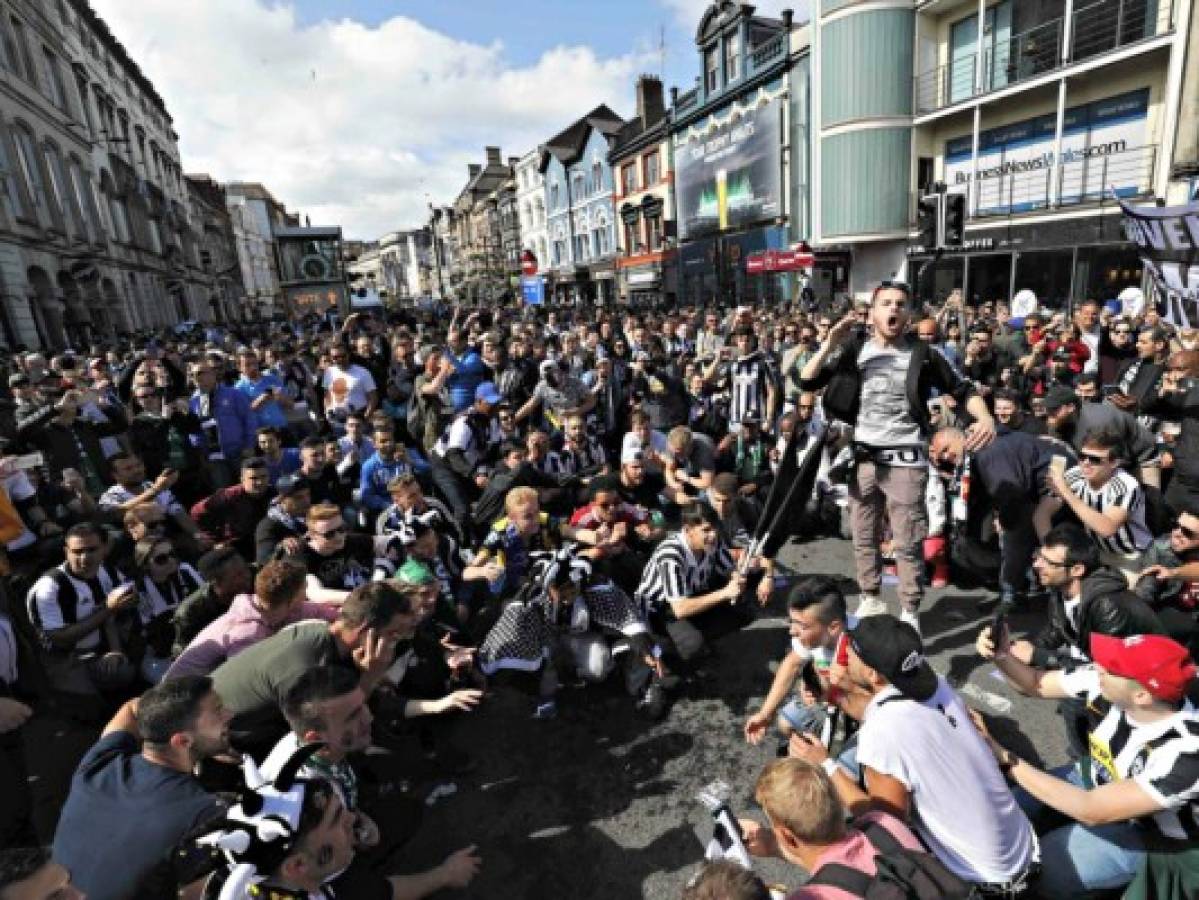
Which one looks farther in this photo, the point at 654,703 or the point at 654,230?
the point at 654,230

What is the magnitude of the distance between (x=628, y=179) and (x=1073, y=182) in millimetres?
26003

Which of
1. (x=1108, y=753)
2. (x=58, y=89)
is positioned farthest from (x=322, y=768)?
(x=58, y=89)

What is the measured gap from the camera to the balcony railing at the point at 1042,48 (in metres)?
13.2

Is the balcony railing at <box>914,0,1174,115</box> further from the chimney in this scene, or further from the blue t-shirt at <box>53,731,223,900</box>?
the blue t-shirt at <box>53,731,223,900</box>

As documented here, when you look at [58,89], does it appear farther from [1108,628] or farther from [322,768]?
[1108,628]

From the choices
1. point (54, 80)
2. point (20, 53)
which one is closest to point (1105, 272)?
point (20, 53)

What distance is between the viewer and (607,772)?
3541 mm

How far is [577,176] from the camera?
42.9m

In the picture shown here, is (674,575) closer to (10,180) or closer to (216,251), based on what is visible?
(10,180)

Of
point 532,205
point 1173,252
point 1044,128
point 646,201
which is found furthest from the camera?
point 532,205

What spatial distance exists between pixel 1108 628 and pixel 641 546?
3.32m

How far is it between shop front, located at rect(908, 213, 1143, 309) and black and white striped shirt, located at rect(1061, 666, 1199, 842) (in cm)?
1213

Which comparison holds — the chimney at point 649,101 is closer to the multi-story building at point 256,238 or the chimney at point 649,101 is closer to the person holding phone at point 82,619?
the person holding phone at point 82,619

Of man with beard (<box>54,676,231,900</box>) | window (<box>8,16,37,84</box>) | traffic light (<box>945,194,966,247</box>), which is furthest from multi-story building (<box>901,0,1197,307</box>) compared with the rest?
window (<box>8,16,37,84</box>)
